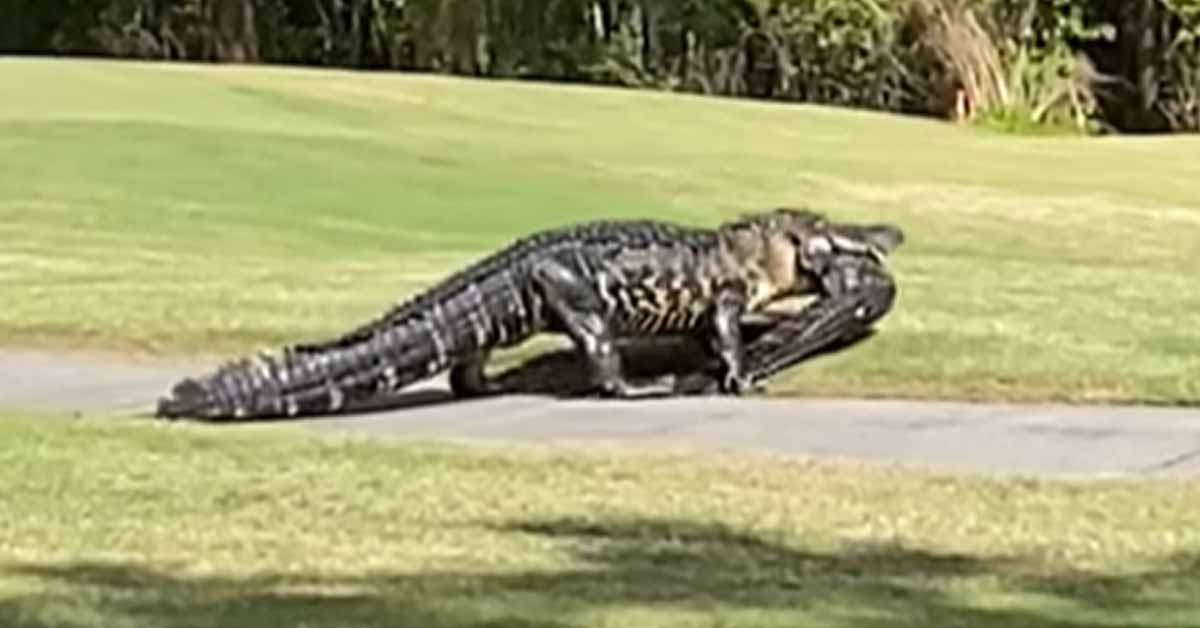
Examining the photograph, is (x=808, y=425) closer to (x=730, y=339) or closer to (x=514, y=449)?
(x=730, y=339)

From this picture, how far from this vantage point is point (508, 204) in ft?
76.8

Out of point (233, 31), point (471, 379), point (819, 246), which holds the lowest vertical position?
point (233, 31)

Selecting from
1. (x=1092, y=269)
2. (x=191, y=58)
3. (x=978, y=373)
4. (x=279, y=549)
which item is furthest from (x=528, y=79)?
(x=279, y=549)

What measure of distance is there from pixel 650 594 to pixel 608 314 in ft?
17.3

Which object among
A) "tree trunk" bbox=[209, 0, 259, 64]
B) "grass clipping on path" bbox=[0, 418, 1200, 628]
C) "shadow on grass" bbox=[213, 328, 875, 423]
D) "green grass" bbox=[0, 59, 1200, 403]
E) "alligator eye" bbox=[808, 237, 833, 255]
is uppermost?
"grass clipping on path" bbox=[0, 418, 1200, 628]

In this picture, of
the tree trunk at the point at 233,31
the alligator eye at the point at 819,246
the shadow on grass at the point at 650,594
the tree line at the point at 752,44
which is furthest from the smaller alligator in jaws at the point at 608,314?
the tree trunk at the point at 233,31

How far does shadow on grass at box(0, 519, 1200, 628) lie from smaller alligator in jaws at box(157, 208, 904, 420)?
12.6 ft

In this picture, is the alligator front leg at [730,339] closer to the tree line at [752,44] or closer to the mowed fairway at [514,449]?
the mowed fairway at [514,449]

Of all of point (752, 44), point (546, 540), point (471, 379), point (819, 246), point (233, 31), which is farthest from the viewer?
point (233, 31)

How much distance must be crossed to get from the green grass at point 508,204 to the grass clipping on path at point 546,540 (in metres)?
3.09

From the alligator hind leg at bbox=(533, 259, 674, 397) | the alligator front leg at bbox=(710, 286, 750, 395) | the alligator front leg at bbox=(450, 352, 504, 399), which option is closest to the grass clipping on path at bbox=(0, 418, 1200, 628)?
the alligator front leg at bbox=(450, 352, 504, 399)

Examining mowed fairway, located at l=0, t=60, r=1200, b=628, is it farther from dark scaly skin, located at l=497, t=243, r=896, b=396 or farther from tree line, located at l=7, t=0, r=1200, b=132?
tree line, located at l=7, t=0, r=1200, b=132

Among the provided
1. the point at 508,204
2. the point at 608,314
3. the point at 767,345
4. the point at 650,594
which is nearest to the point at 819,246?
the point at 767,345

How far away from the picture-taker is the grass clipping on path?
7449mm
